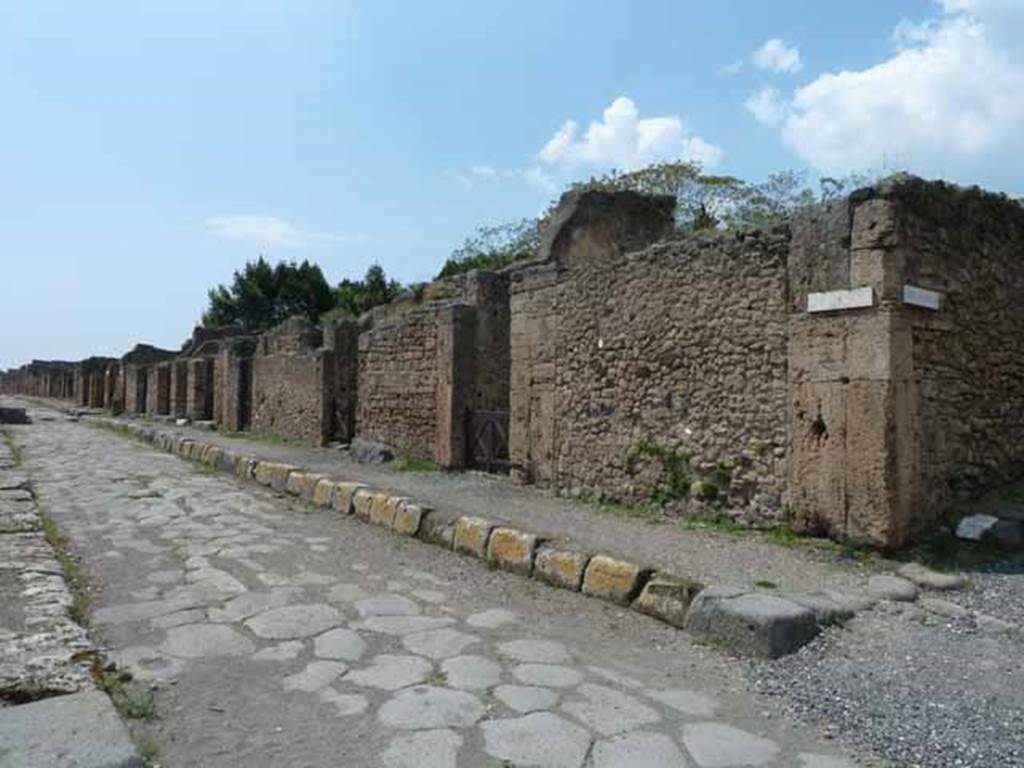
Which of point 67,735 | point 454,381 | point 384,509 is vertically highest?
point 454,381

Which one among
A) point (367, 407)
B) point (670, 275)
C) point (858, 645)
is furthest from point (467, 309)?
point (858, 645)

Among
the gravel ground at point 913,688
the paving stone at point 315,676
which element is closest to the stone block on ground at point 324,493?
the paving stone at point 315,676

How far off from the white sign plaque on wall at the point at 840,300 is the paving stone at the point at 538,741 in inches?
163

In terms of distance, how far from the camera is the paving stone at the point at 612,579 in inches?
188

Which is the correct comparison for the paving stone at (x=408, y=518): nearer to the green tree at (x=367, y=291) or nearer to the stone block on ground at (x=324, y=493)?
the stone block on ground at (x=324, y=493)

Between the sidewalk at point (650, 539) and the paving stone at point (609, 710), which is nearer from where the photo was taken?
the paving stone at point (609, 710)

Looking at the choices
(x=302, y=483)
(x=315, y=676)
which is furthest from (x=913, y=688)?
(x=302, y=483)

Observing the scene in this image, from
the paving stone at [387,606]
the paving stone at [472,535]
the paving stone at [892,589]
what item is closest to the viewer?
the paving stone at [387,606]

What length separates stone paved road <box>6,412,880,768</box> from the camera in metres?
2.84

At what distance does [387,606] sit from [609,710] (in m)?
1.89

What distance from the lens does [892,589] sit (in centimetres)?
479

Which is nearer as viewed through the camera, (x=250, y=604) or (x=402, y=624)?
(x=402, y=624)

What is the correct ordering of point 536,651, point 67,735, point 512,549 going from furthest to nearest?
point 512,549 → point 536,651 → point 67,735

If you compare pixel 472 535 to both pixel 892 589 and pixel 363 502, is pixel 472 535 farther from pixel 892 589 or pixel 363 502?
pixel 892 589
